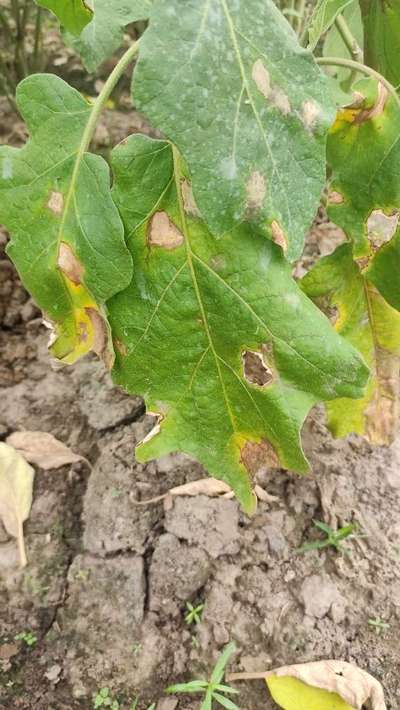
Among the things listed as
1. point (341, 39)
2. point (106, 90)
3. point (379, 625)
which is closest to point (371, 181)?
point (106, 90)

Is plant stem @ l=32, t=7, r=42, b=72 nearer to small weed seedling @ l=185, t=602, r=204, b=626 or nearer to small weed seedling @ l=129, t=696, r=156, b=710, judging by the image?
small weed seedling @ l=185, t=602, r=204, b=626

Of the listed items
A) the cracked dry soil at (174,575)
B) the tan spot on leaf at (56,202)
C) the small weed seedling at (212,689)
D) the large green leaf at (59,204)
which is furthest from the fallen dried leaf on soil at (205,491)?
the tan spot on leaf at (56,202)

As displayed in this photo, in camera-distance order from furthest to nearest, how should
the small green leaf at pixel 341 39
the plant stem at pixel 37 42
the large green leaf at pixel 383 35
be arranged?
the plant stem at pixel 37 42, the small green leaf at pixel 341 39, the large green leaf at pixel 383 35

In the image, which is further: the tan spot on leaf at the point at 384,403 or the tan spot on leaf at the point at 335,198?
the tan spot on leaf at the point at 384,403

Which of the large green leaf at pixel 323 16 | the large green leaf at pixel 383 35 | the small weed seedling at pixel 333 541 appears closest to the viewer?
the large green leaf at pixel 323 16

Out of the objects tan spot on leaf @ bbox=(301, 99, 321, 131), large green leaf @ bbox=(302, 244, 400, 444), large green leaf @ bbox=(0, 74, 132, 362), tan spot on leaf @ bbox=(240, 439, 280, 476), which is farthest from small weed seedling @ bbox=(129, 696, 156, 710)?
tan spot on leaf @ bbox=(301, 99, 321, 131)

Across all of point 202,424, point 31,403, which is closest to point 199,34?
point 202,424

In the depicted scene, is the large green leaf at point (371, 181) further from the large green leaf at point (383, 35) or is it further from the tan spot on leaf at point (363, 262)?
the large green leaf at point (383, 35)
